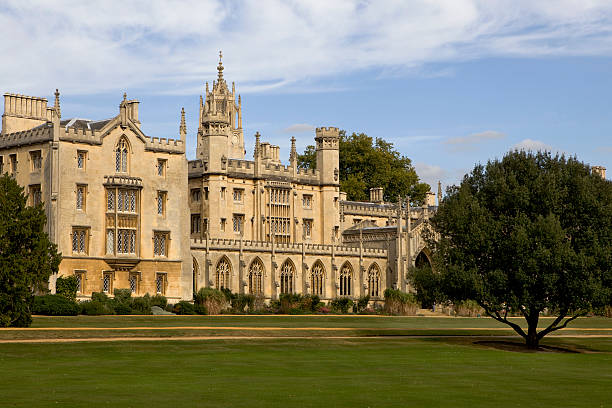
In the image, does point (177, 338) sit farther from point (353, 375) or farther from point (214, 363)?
point (353, 375)

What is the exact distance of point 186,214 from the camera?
217 ft

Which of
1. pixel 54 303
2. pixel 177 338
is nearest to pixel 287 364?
pixel 177 338

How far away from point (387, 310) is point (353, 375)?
4040 cm

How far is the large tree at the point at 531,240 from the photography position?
42.2 m

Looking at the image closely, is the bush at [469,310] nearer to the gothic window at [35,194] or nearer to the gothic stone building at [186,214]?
the gothic stone building at [186,214]

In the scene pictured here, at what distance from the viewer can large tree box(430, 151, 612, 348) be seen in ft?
138

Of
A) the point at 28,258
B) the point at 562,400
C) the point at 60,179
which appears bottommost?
the point at 562,400

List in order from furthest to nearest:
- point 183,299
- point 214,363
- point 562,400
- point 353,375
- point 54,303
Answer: point 183,299 → point 54,303 → point 214,363 → point 353,375 → point 562,400

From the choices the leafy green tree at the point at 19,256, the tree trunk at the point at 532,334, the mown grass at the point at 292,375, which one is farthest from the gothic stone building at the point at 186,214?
the tree trunk at the point at 532,334

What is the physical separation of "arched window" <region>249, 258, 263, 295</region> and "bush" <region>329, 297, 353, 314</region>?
5128mm

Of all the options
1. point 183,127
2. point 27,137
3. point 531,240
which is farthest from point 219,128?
point 531,240

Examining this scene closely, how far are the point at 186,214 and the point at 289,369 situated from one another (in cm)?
3703

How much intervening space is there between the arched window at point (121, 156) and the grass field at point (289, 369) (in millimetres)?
16126

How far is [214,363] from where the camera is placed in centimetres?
3167
